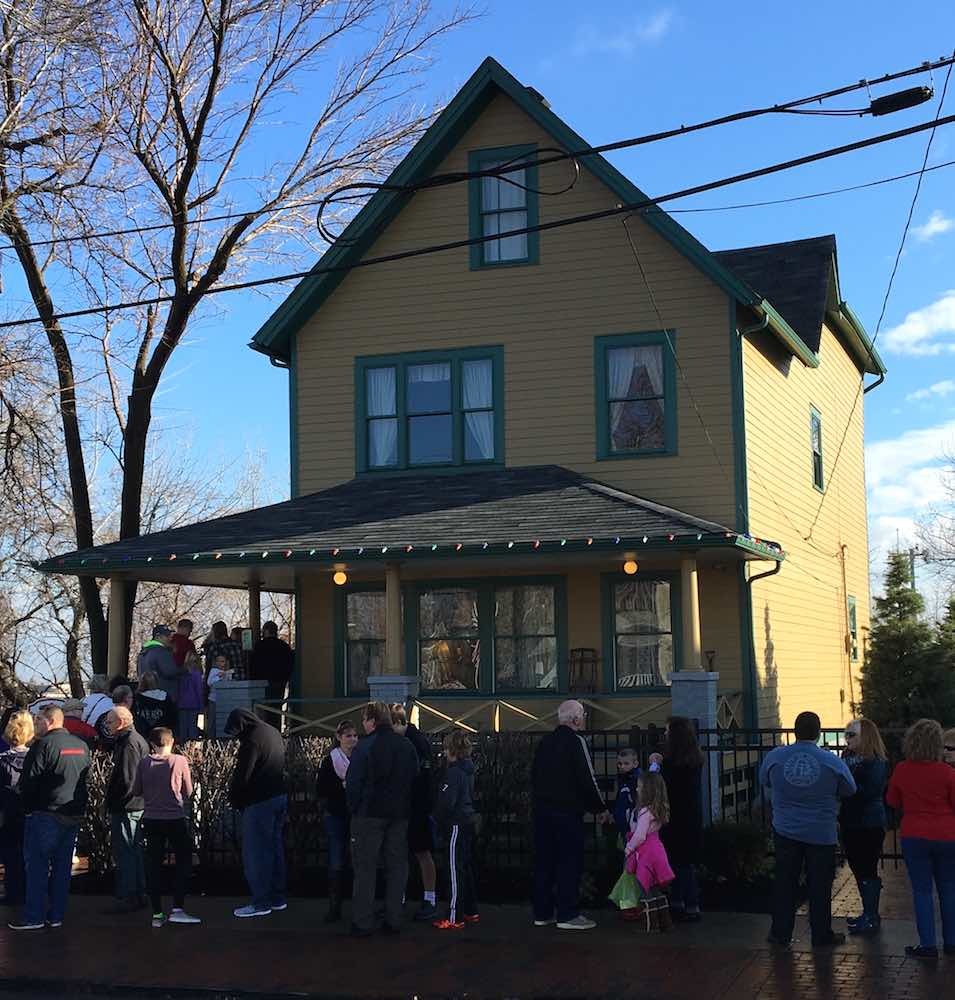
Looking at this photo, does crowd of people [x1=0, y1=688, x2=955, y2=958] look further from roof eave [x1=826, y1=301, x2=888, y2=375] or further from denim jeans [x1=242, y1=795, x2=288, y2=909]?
roof eave [x1=826, y1=301, x2=888, y2=375]

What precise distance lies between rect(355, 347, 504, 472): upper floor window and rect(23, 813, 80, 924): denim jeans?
877 cm

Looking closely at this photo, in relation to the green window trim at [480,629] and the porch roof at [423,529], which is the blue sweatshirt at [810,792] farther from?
the green window trim at [480,629]

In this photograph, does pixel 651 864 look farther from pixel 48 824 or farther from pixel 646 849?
Answer: pixel 48 824

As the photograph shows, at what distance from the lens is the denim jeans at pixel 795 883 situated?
10.1 metres

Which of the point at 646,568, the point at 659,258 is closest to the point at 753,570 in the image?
the point at 646,568

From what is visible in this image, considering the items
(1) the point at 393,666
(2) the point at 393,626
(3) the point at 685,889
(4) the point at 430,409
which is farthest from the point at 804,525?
(3) the point at 685,889

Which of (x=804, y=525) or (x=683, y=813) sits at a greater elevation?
(x=804, y=525)

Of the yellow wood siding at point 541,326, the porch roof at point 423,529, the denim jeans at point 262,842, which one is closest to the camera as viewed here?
the denim jeans at point 262,842

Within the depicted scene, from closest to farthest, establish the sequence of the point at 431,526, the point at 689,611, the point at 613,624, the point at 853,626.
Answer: the point at 689,611 → the point at 431,526 → the point at 613,624 → the point at 853,626

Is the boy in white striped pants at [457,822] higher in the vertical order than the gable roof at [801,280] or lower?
lower

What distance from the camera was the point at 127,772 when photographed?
1212cm

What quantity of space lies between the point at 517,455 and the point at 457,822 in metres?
8.43

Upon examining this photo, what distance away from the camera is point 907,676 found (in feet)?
69.8

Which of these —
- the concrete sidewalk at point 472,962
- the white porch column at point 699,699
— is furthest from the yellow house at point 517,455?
the concrete sidewalk at point 472,962
